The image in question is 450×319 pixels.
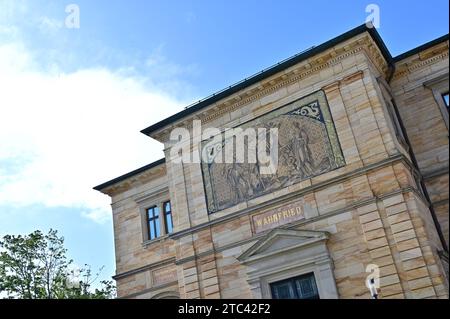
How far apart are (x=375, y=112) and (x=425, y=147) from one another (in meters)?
2.02

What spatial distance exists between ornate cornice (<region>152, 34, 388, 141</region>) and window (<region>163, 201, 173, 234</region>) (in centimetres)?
426

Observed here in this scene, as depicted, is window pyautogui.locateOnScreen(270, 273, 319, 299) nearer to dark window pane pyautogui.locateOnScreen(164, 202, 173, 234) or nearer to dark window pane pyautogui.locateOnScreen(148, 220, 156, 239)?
dark window pane pyautogui.locateOnScreen(164, 202, 173, 234)

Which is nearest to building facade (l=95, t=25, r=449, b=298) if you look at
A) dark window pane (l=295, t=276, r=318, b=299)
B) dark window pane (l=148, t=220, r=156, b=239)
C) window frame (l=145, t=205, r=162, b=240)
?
dark window pane (l=295, t=276, r=318, b=299)

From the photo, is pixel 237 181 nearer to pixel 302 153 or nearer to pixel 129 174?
pixel 302 153

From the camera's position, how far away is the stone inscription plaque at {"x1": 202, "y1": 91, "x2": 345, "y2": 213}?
15.2 m

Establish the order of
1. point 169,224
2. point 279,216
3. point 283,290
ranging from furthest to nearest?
point 169,224 < point 279,216 < point 283,290

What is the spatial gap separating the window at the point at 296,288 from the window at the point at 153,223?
738 cm

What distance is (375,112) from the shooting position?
14.7 m

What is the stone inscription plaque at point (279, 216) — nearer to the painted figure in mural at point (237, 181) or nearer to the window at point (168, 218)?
the painted figure in mural at point (237, 181)

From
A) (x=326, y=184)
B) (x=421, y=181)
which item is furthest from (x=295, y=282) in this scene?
(x=421, y=181)

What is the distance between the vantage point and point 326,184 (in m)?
14.6

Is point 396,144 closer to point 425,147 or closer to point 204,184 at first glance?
point 425,147

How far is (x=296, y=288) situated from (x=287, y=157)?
406 centimetres
